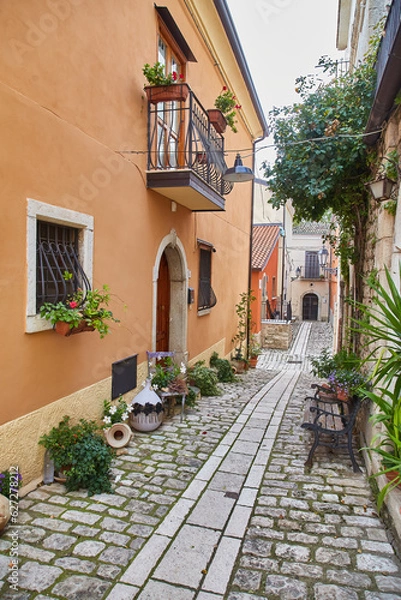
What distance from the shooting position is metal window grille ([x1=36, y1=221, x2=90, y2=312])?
151 inches

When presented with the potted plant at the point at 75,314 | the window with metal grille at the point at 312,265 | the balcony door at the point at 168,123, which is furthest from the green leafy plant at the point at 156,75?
the window with metal grille at the point at 312,265

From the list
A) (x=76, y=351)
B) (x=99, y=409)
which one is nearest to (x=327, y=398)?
Result: (x=99, y=409)

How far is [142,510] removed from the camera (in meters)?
3.49

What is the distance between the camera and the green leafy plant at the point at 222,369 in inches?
373

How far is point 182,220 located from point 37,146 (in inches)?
159

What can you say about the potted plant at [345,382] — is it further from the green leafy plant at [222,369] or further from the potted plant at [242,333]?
the potted plant at [242,333]

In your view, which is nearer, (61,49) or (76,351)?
(61,49)

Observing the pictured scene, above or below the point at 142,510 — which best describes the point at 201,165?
above

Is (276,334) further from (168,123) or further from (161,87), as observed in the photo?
(161,87)

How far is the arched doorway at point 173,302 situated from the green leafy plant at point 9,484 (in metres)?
4.20

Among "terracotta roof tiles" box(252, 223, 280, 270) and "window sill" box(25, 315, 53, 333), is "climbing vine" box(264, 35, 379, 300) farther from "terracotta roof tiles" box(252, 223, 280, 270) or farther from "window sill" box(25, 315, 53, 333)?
"terracotta roof tiles" box(252, 223, 280, 270)

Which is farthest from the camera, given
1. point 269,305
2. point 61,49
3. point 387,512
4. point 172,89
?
point 269,305

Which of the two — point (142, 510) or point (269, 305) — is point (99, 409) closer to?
point (142, 510)

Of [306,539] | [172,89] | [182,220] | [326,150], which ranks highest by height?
[172,89]
